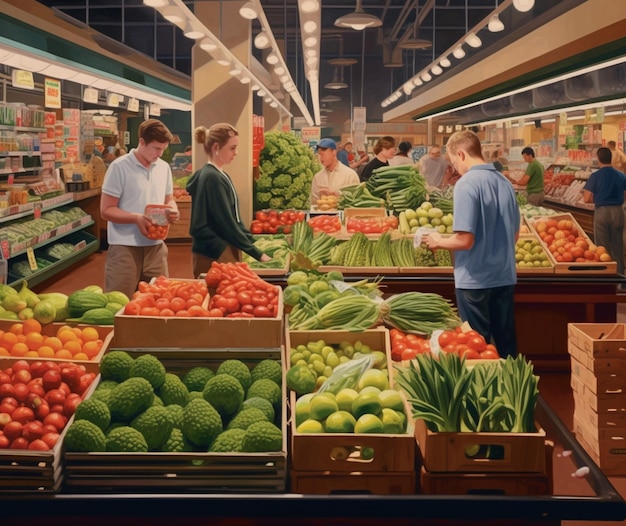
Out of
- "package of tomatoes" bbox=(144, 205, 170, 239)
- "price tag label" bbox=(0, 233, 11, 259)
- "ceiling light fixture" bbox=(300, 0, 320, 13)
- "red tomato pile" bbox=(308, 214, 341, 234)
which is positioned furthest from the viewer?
"price tag label" bbox=(0, 233, 11, 259)

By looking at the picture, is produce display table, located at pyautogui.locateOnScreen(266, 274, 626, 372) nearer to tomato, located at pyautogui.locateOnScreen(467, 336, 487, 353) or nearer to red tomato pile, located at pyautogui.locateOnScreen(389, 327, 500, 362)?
red tomato pile, located at pyautogui.locateOnScreen(389, 327, 500, 362)

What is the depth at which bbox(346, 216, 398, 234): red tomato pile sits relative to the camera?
7.84 m

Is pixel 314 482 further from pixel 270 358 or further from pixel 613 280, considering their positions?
pixel 613 280

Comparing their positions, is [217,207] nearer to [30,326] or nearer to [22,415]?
[30,326]

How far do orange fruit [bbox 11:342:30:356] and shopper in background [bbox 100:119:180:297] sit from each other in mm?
1977

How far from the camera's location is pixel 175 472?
103 inches

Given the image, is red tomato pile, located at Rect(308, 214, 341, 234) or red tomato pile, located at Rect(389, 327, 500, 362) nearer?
red tomato pile, located at Rect(389, 327, 500, 362)

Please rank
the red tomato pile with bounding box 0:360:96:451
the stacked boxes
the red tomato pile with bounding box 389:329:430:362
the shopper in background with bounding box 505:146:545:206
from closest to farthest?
the red tomato pile with bounding box 0:360:96:451
the red tomato pile with bounding box 389:329:430:362
the stacked boxes
the shopper in background with bounding box 505:146:545:206

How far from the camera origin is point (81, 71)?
1062cm

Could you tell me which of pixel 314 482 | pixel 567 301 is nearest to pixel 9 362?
pixel 314 482

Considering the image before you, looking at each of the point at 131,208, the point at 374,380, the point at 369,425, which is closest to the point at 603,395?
the point at 374,380

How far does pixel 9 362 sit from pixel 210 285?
111 centimetres

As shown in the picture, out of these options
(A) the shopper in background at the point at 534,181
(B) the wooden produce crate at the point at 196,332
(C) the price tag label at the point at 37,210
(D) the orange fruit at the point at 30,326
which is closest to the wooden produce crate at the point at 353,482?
(B) the wooden produce crate at the point at 196,332

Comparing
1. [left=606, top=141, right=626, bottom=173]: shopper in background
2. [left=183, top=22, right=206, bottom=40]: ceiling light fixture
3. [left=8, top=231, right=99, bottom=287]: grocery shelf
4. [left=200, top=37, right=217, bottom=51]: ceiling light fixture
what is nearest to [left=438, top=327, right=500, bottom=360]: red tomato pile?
[left=183, top=22, right=206, bottom=40]: ceiling light fixture
